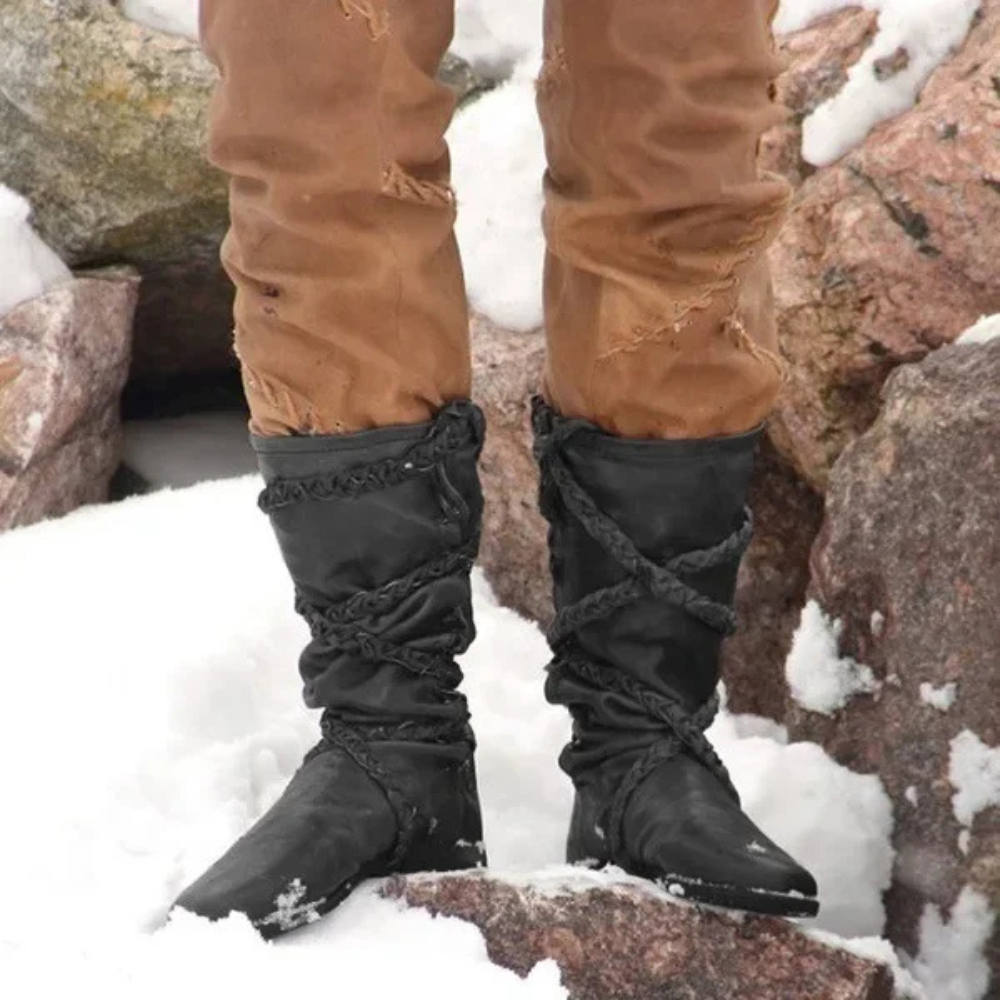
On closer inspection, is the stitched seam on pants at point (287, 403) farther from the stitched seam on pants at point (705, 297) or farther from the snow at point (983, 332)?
the snow at point (983, 332)

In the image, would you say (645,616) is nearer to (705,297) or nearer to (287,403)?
(705,297)

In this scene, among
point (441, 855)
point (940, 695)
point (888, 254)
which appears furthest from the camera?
point (888, 254)

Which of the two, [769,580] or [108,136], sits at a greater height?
[108,136]

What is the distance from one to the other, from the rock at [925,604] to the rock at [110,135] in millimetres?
1801

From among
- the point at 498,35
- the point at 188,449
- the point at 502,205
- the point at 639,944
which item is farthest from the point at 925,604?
the point at 188,449

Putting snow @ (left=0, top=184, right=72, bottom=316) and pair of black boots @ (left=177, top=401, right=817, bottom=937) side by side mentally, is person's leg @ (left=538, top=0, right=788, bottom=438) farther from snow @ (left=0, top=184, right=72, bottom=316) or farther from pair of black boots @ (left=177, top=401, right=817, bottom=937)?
snow @ (left=0, top=184, right=72, bottom=316)

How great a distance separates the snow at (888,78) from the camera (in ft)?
9.41

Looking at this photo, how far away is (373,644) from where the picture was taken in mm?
1887

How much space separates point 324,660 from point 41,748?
2.64 ft

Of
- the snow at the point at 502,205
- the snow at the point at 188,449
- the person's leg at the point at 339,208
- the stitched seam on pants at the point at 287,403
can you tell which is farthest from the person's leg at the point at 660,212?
the snow at the point at 188,449

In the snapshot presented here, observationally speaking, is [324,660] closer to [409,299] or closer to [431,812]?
[431,812]

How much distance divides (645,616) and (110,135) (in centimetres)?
259

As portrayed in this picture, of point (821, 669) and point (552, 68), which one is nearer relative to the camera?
point (552, 68)

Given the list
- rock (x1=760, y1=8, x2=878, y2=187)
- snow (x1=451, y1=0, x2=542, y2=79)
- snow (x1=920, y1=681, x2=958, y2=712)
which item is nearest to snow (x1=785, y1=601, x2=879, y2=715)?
snow (x1=920, y1=681, x2=958, y2=712)
